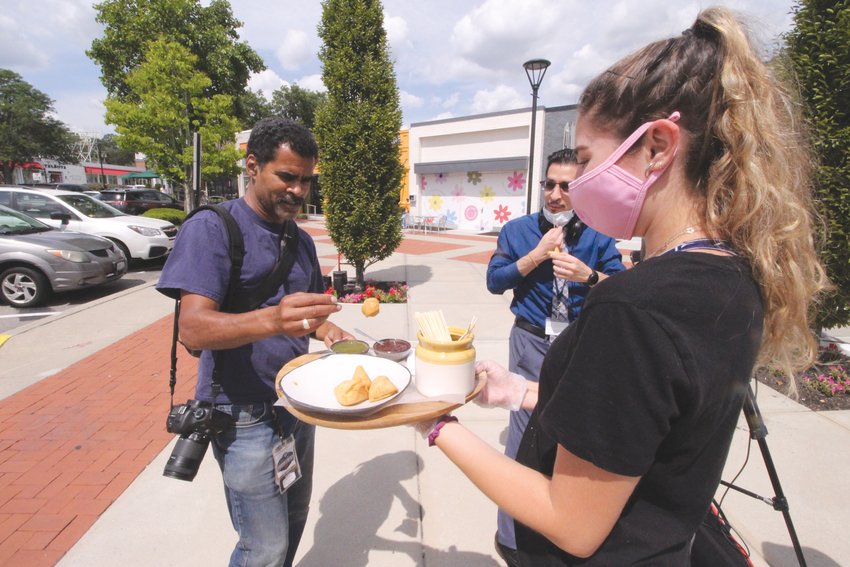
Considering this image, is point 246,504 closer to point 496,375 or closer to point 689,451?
point 496,375

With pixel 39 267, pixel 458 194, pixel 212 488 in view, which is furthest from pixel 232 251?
pixel 458 194

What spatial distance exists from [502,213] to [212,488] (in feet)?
67.1

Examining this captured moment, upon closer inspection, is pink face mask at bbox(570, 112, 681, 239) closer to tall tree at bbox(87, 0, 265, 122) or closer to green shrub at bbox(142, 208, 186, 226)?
green shrub at bbox(142, 208, 186, 226)

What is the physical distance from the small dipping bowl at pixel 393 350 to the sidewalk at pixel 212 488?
1.92 ft

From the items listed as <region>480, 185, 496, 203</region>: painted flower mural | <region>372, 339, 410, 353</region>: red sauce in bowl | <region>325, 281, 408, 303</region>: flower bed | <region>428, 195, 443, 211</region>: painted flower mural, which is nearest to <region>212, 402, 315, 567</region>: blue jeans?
<region>372, 339, 410, 353</region>: red sauce in bowl

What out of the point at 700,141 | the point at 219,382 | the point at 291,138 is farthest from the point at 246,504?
the point at 700,141

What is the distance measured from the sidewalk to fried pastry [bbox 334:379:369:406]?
41.5 inches

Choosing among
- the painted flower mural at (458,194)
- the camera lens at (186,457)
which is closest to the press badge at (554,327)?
the camera lens at (186,457)

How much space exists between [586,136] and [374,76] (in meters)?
7.49

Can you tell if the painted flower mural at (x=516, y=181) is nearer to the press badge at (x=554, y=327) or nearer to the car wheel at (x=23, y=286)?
the car wheel at (x=23, y=286)

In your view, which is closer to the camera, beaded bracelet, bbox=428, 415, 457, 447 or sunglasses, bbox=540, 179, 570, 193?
beaded bracelet, bbox=428, 415, 457, 447

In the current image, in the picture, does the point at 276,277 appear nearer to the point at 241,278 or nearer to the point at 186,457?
the point at 241,278

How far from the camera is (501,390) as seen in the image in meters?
1.48

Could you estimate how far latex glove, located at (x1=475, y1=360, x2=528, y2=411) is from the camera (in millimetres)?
1461
